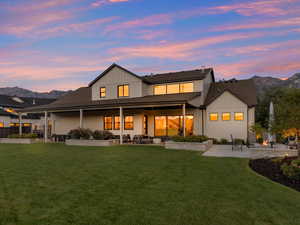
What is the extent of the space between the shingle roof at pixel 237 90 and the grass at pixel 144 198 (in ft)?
38.2

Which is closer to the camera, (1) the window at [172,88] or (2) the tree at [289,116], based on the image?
(2) the tree at [289,116]

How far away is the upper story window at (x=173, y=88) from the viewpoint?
1789 centimetres

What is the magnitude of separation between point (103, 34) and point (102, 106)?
7.53 m

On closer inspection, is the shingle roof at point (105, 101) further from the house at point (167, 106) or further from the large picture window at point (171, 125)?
the large picture window at point (171, 125)

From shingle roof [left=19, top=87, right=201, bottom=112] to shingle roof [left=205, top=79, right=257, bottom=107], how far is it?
2.19 m

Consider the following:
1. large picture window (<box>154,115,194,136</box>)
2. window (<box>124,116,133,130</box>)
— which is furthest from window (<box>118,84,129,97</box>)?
large picture window (<box>154,115,194,136</box>)

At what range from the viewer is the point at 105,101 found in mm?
18859

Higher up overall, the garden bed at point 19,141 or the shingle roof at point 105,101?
the shingle roof at point 105,101

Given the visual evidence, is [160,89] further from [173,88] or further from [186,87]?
[186,87]

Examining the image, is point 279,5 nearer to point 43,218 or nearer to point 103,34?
point 103,34

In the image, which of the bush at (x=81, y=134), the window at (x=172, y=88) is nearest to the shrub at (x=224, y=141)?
the window at (x=172, y=88)

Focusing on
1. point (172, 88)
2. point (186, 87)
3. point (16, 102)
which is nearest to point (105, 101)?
point (172, 88)

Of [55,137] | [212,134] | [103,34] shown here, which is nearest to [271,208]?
[212,134]

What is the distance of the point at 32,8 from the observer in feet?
50.2
